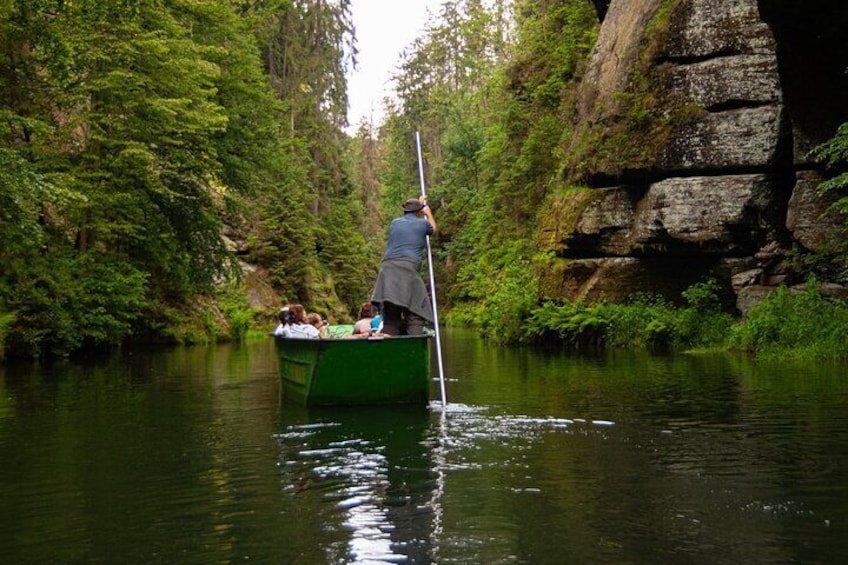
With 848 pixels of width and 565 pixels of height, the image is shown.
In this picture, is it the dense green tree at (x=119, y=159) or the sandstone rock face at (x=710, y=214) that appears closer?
the sandstone rock face at (x=710, y=214)

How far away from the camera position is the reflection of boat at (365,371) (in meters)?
9.77

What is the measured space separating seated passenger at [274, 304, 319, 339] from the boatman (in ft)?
4.71

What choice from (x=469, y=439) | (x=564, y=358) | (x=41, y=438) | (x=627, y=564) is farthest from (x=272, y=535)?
(x=564, y=358)

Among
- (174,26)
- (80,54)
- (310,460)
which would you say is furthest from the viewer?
(174,26)

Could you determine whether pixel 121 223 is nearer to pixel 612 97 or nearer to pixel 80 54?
pixel 80 54

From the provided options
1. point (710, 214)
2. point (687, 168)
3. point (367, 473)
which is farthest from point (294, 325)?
point (687, 168)

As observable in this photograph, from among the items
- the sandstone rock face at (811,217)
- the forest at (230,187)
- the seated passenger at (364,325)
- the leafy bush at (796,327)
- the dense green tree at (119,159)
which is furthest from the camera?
the dense green tree at (119,159)

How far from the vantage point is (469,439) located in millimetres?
7703

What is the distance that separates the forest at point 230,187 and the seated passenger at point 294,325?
6014mm

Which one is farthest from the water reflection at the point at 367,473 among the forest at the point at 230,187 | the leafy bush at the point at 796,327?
the forest at the point at 230,187

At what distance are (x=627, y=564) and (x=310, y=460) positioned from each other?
3.40 m

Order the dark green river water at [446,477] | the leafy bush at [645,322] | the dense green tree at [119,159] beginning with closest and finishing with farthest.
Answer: the dark green river water at [446,477], the dense green tree at [119,159], the leafy bush at [645,322]

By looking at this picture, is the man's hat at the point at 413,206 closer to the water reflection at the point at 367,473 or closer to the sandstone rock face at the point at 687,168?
the water reflection at the point at 367,473

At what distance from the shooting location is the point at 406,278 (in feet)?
34.2
